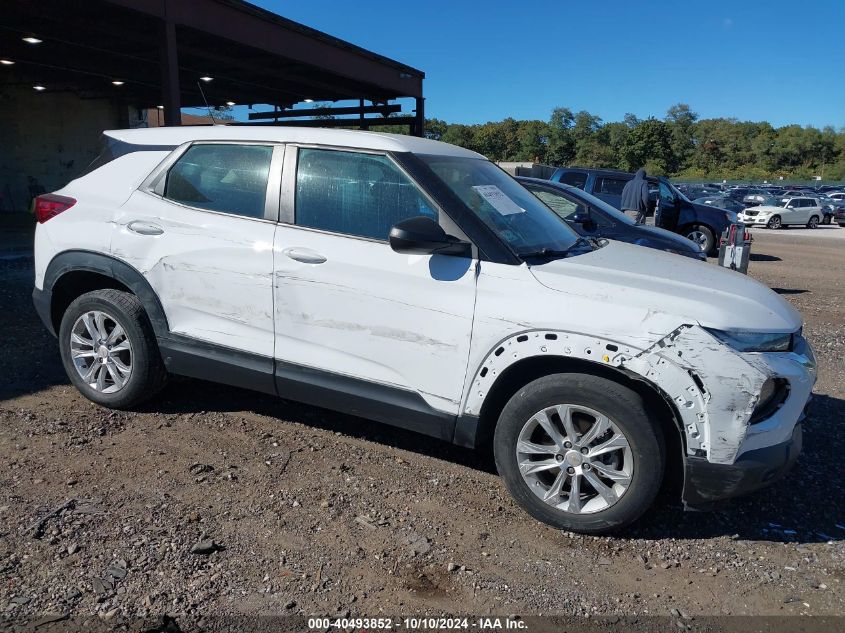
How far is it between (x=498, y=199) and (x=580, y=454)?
1.56m

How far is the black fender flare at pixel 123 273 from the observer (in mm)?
4082

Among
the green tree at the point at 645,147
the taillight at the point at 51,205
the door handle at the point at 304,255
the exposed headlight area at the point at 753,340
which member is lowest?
the exposed headlight area at the point at 753,340

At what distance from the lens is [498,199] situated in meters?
3.80

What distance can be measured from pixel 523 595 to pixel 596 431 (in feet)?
2.66

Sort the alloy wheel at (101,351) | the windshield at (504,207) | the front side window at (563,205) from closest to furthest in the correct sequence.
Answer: the windshield at (504,207) → the alloy wheel at (101,351) → the front side window at (563,205)

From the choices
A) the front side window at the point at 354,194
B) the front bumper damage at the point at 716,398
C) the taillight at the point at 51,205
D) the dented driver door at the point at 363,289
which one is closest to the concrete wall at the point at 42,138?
the taillight at the point at 51,205

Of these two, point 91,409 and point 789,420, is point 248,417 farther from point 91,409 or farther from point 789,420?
point 789,420

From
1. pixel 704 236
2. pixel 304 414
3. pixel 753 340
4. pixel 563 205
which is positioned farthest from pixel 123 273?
pixel 704 236

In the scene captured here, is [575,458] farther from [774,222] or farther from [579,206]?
[774,222]

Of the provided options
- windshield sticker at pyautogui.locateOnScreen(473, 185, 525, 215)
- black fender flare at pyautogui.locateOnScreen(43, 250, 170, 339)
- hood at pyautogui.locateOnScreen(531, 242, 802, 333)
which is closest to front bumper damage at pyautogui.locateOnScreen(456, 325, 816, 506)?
hood at pyautogui.locateOnScreen(531, 242, 802, 333)

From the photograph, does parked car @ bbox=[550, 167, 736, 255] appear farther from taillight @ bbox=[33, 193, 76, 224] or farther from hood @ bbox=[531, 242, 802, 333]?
taillight @ bbox=[33, 193, 76, 224]

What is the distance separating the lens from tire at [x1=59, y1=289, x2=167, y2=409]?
416 centimetres

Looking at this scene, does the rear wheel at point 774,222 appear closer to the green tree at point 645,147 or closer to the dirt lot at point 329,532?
the dirt lot at point 329,532

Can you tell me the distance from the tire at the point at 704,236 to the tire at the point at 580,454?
43.8 ft
